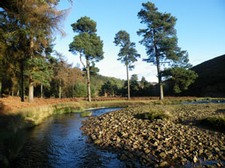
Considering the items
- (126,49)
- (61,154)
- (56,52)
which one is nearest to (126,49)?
(126,49)

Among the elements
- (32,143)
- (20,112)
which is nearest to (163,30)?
(20,112)

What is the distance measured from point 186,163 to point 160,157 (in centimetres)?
82

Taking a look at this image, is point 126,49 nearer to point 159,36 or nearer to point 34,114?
point 159,36

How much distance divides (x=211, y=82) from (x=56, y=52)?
3588 centimetres

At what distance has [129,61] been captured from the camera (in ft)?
119

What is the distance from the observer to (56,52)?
22.6 metres

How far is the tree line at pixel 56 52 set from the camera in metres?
12.7

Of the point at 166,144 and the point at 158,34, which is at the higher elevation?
the point at 158,34

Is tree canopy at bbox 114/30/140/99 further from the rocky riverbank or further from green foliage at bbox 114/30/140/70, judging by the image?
the rocky riverbank

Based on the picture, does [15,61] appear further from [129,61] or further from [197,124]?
[129,61]

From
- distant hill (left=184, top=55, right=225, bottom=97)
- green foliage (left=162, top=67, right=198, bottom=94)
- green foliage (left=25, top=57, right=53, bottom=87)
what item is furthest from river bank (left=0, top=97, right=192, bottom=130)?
distant hill (left=184, top=55, right=225, bottom=97)

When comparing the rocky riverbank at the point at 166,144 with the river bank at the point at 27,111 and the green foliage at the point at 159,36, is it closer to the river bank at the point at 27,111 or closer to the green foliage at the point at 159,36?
the river bank at the point at 27,111

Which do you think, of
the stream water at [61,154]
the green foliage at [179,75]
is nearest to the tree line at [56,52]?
the green foliage at [179,75]

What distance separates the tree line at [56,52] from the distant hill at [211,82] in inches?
391
